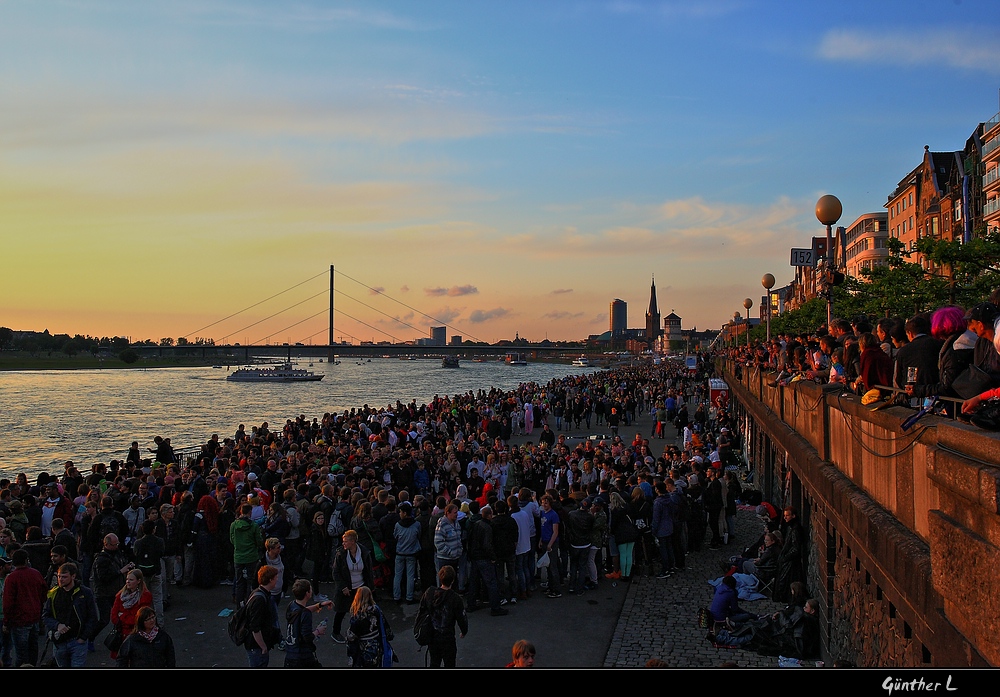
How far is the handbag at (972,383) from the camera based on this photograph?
4652 mm

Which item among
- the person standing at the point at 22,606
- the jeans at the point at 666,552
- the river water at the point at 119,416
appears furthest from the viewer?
the river water at the point at 119,416

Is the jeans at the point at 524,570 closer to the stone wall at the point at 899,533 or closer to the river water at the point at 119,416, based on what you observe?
the stone wall at the point at 899,533

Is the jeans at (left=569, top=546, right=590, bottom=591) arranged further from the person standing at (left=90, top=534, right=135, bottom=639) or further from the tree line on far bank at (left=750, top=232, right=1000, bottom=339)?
the person standing at (left=90, top=534, right=135, bottom=639)

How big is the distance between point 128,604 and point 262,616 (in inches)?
54.7

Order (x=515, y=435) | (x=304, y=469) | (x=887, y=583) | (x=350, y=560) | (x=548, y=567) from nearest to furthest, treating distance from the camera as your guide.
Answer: (x=887, y=583) → (x=350, y=560) → (x=548, y=567) → (x=304, y=469) → (x=515, y=435)

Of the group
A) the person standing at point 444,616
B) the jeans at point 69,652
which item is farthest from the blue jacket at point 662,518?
the jeans at point 69,652

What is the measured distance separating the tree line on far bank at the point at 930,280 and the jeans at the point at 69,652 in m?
10.4

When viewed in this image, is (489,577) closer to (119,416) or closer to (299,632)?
(299,632)

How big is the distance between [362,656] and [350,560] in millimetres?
2580

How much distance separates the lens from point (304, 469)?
14.7m

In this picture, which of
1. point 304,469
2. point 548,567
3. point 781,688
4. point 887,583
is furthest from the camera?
point 304,469

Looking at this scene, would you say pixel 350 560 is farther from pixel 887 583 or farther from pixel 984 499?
pixel 984 499

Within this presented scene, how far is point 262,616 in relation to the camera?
21.4 ft

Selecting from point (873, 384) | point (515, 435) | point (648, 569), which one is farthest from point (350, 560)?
point (515, 435)
